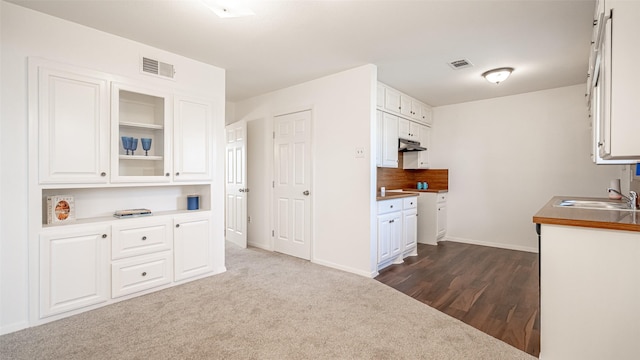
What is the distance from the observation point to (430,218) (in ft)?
16.3

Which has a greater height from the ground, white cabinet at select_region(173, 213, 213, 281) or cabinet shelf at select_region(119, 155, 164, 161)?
cabinet shelf at select_region(119, 155, 164, 161)

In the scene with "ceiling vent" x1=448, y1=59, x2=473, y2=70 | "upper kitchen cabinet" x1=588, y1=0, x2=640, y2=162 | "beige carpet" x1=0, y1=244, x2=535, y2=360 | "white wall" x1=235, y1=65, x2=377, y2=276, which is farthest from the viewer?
"white wall" x1=235, y1=65, x2=377, y2=276

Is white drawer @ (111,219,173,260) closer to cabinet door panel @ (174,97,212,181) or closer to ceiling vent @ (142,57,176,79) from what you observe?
cabinet door panel @ (174,97,212,181)

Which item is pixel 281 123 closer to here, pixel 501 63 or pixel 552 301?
pixel 501 63

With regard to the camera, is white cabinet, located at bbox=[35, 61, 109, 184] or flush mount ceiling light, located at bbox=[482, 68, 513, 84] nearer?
white cabinet, located at bbox=[35, 61, 109, 184]

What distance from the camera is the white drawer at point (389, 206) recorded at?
3645mm

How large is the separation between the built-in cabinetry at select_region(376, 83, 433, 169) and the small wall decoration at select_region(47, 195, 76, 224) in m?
3.29

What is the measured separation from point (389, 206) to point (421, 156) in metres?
2.02

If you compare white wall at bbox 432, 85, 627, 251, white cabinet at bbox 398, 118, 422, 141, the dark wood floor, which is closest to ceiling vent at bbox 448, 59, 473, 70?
white cabinet at bbox 398, 118, 422, 141

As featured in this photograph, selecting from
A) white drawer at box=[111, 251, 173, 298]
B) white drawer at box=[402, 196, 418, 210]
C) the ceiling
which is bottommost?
white drawer at box=[111, 251, 173, 298]

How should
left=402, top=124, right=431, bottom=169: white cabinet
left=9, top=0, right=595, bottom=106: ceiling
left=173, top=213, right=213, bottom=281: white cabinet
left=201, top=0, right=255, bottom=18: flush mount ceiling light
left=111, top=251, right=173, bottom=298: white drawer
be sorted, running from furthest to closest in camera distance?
left=402, top=124, right=431, bottom=169: white cabinet
left=173, top=213, right=213, bottom=281: white cabinet
left=111, top=251, right=173, bottom=298: white drawer
left=9, top=0, right=595, bottom=106: ceiling
left=201, top=0, right=255, bottom=18: flush mount ceiling light

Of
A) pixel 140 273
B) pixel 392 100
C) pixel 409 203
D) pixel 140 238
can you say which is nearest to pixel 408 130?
pixel 392 100

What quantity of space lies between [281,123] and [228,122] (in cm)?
147

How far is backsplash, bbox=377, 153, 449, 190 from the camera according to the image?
5.14 m
